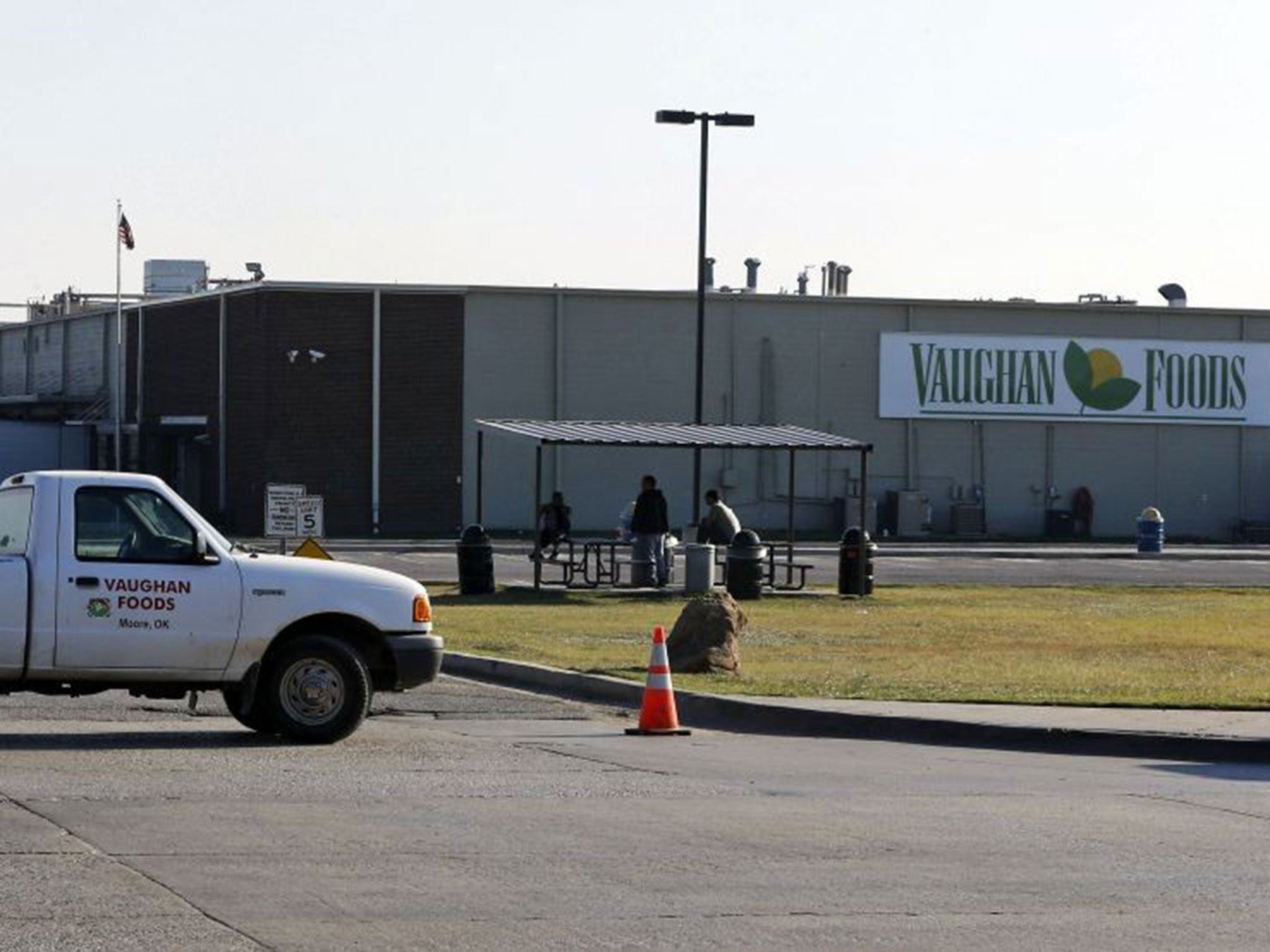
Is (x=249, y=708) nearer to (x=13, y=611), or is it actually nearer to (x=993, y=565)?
(x=13, y=611)

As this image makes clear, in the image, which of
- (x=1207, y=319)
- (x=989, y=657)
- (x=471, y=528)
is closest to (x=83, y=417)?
(x=1207, y=319)

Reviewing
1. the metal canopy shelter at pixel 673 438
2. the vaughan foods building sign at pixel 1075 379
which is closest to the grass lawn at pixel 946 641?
the metal canopy shelter at pixel 673 438

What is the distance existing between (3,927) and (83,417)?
Result: 68616mm

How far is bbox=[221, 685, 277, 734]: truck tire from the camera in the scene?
16.5 m

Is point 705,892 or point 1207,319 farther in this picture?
point 1207,319

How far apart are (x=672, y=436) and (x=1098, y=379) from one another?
34.6 metres

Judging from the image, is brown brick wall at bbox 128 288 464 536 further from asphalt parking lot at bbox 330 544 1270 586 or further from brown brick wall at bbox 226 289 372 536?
asphalt parking lot at bbox 330 544 1270 586

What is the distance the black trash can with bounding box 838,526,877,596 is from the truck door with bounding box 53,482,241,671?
828 inches

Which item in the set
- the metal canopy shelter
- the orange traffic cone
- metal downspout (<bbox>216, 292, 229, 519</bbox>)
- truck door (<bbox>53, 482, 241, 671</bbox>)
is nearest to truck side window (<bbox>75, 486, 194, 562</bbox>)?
truck door (<bbox>53, 482, 241, 671</bbox>)

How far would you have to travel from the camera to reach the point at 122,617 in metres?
16.2

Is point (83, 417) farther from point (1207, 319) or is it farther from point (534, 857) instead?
point (534, 857)

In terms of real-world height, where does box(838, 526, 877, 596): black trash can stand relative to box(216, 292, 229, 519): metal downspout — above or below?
below

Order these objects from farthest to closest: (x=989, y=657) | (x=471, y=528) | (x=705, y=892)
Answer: (x=471, y=528) < (x=989, y=657) < (x=705, y=892)

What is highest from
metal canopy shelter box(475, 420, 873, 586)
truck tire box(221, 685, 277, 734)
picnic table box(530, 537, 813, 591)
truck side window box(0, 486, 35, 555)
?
metal canopy shelter box(475, 420, 873, 586)
